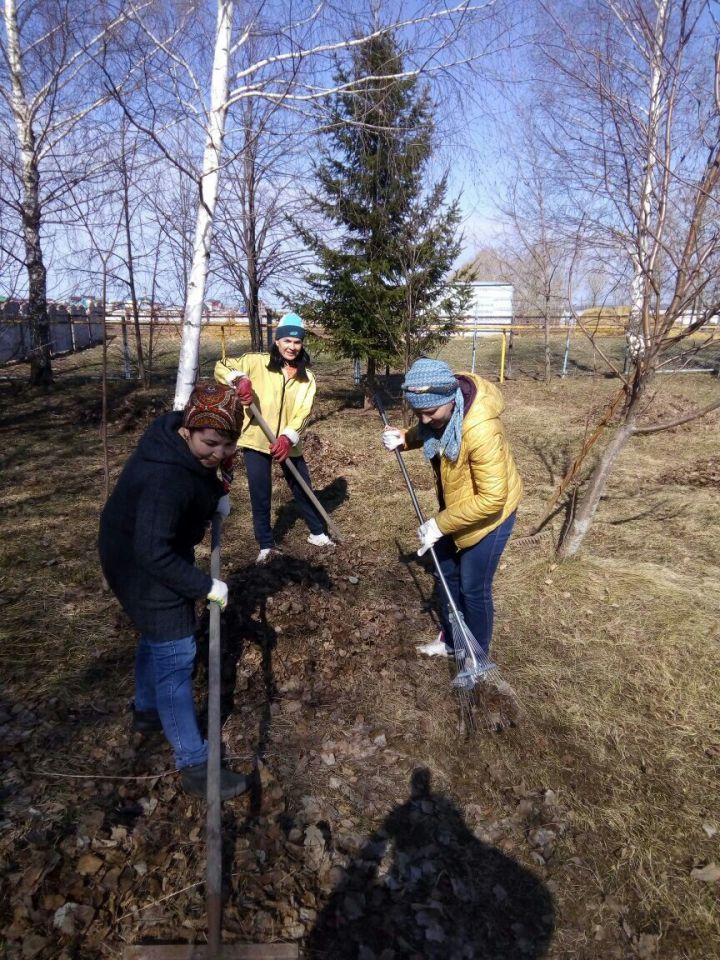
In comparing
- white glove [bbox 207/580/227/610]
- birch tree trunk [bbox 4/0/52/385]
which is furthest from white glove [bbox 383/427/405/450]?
birch tree trunk [bbox 4/0/52/385]

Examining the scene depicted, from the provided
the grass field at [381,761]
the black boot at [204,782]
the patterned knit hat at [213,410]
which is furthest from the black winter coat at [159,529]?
the grass field at [381,761]

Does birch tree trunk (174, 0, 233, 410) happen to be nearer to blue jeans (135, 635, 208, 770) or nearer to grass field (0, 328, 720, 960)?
grass field (0, 328, 720, 960)

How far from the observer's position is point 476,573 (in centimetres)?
312

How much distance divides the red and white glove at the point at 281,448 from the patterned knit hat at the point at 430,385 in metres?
1.88

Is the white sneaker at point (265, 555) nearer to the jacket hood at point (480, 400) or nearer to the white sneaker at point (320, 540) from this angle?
the white sneaker at point (320, 540)

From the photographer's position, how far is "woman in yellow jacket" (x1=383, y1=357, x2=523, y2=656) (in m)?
2.72

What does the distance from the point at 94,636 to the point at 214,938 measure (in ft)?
7.35

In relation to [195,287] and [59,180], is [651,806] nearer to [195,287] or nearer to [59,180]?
[195,287]

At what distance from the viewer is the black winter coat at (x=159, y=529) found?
2219 mm

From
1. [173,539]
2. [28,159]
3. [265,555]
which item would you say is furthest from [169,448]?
[28,159]

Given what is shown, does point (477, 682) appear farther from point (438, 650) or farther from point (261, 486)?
point (261, 486)

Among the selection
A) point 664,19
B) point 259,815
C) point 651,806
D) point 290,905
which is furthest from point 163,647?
point 664,19

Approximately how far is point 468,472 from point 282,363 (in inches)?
83.0

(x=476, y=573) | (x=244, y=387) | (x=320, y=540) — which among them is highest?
(x=244, y=387)
